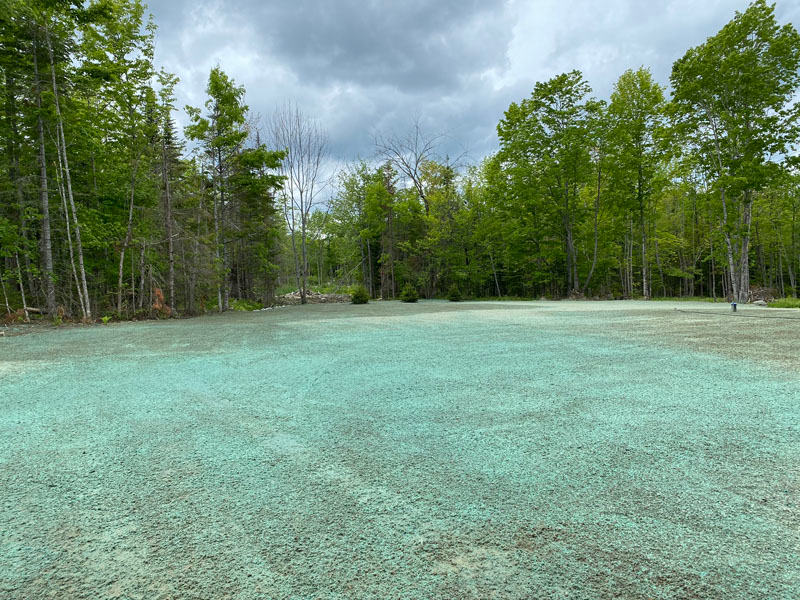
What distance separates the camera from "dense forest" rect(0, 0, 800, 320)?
25.7ft

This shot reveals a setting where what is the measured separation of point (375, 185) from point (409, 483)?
19860 mm

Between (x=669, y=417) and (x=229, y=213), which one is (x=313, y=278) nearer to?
(x=229, y=213)

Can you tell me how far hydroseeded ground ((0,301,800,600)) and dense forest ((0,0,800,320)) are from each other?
7.44 m

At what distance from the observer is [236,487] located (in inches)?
53.0

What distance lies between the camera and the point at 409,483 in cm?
135

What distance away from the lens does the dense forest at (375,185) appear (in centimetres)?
782

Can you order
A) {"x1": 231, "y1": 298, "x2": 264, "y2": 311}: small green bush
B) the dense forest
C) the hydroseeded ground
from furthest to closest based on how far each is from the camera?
{"x1": 231, "y1": 298, "x2": 264, "y2": 311}: small green bush → the dense forest → the hydroseeded ground

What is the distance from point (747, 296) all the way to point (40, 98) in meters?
17.1

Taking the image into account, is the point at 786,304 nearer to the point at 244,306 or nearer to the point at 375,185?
the point at 244,306

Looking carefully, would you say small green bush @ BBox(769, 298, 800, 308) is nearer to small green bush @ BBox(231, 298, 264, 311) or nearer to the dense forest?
the dense forest

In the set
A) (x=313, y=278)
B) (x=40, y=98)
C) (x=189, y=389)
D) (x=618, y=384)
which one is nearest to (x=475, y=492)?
(x=618, y=384)

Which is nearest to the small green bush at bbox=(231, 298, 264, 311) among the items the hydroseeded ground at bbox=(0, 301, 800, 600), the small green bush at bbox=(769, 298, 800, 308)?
the hydroseeded ground at bbox=(0, 301, 800, 600)

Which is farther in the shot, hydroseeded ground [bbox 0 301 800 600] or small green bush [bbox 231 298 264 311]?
small green bush [bbox 231 298 264 311]

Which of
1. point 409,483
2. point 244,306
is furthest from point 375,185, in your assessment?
point 409,483
